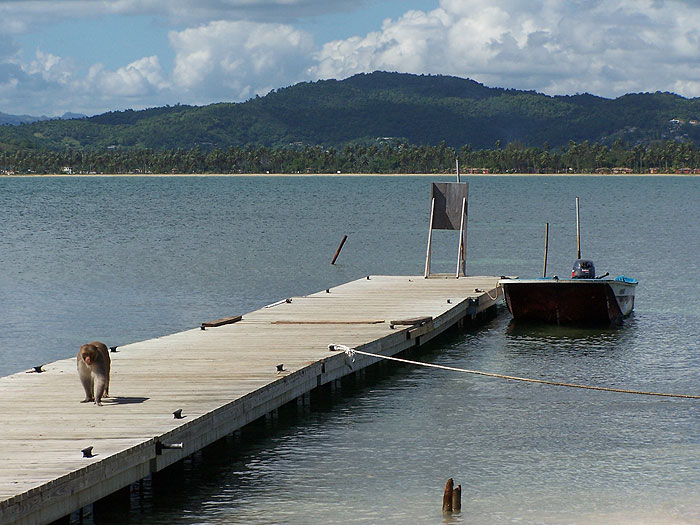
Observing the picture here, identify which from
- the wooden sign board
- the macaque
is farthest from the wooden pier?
the wooden sign board

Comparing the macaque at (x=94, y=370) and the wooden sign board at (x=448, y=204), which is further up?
the wooden sign board at (x=448, y=204)

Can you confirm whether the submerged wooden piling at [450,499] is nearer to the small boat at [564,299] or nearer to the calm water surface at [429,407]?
the calm water surface at [429,407]

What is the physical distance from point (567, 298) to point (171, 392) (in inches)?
575

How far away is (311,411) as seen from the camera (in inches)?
700

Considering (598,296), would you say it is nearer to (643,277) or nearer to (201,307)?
(201,307)

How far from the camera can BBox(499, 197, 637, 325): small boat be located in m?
27.0

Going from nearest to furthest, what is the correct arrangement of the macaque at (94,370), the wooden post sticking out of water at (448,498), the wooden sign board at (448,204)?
the wooden post sticking out of water at (448,498), the macaque at (94,370), the wooden sign board at (448,204)

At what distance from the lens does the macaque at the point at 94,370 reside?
13.3 m

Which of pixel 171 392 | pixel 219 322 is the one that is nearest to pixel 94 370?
pixel 171 392

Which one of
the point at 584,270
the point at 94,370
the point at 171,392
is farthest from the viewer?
the point at 584,270

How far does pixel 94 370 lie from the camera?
13.6m

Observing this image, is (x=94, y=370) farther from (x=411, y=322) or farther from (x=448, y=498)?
(x=411, y=322)

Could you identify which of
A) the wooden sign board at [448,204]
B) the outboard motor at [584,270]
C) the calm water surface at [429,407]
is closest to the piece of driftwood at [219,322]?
the calm water surface at [429,407]

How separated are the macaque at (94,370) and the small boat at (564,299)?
589 inches
